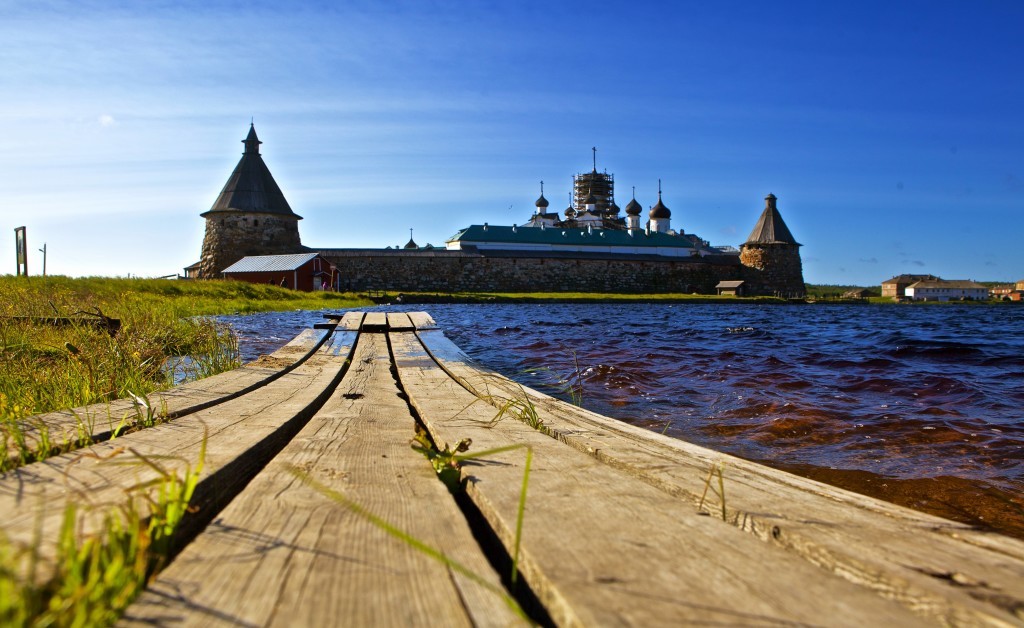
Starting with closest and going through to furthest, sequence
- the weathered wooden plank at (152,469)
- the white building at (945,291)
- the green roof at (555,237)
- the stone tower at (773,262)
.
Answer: the weathered wooden plank at (152,469) → the stone tower at (773,262) → the green roof at (555,237) → the white building at (945,291)

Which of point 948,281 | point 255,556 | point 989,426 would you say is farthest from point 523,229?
point 255,556

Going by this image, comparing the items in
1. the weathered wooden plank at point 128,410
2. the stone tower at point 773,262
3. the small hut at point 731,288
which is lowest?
the weathered wooden plank at point 128,410

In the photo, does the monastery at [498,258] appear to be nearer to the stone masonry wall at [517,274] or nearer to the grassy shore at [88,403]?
the stone masonry wall at [517,274]

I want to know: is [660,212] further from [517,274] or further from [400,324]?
[400,324]

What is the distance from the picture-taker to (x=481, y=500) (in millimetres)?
1371

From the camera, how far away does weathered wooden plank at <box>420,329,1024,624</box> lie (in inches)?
36.2

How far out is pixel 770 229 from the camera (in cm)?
5319

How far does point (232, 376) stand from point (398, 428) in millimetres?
1656

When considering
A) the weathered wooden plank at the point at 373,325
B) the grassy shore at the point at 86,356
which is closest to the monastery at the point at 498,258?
the weathered wooden plank at the point at 373,325

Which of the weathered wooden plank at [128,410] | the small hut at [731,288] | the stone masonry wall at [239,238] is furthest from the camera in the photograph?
the small hut at [731,288]

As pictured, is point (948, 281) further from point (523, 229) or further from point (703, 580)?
point (703, 580)

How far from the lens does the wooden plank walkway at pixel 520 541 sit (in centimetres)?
87

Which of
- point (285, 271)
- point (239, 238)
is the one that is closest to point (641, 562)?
point (285, 271)

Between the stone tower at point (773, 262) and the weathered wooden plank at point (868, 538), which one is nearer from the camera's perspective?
the weathered wooden plank at point (868, 538)
